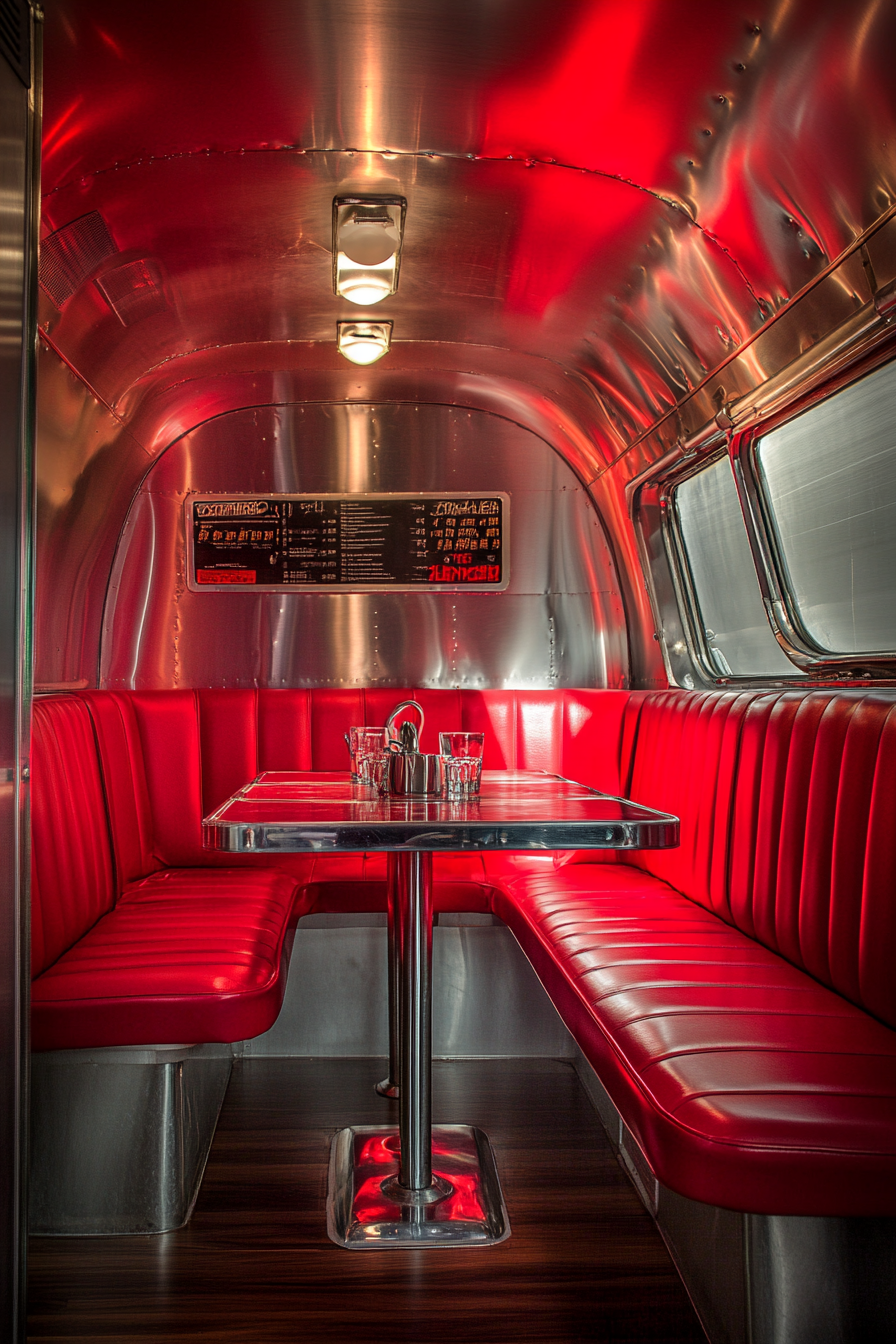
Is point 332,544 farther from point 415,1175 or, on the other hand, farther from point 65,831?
point 415,1175

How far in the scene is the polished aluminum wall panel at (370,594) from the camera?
423cm

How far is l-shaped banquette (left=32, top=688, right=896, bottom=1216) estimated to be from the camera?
1624mm

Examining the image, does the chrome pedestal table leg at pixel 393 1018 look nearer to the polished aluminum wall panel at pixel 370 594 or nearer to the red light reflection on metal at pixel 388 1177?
the red light reflection on metal at pixel 388 1177

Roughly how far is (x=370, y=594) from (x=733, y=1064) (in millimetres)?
2864

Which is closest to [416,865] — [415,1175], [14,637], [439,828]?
[439,828]

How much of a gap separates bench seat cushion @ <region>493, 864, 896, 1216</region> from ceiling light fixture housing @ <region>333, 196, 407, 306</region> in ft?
6.35

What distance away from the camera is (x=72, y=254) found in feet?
8.91

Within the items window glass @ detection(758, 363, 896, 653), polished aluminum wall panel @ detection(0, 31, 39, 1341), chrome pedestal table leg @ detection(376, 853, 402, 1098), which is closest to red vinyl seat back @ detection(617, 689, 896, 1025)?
window glass @ detection(758, 363, 896, 653)

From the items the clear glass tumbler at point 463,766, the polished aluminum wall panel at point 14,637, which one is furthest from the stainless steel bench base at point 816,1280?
the polished aluminum wall panel at point 14,637

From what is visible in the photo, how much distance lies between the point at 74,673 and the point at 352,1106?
184 cm

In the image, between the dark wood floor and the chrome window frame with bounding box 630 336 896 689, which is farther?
the chrome window frame with bounding box 630 336 896 689

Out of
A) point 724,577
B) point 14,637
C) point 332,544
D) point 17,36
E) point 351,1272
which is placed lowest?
point 351,1272

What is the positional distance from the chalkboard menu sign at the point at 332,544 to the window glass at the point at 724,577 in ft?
2.81

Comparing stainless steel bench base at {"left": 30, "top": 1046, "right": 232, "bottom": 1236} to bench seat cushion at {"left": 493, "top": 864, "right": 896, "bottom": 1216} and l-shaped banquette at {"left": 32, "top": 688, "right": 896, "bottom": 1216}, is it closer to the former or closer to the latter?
l-shaped banquette at {"left": 32, "top": 688, "right": 896, "bottom": 1216}
